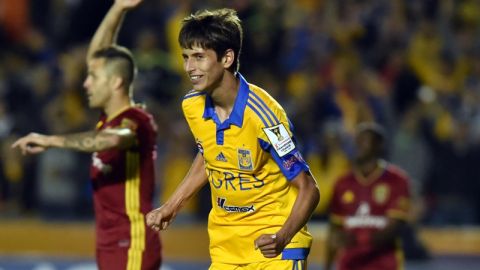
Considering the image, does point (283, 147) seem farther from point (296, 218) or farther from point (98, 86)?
point (98, 86)

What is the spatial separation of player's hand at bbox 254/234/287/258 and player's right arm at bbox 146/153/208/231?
23.9 inches

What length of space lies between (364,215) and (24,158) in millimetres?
4713

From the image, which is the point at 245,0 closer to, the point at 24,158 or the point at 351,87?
the point at 351,87

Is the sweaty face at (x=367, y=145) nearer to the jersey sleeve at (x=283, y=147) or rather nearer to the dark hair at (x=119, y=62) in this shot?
the dark hair at (x=119, y=62)

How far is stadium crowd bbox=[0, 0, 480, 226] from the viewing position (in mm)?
11953

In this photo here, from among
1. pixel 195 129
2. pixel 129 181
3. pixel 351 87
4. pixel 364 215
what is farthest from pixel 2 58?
pixel 195 129

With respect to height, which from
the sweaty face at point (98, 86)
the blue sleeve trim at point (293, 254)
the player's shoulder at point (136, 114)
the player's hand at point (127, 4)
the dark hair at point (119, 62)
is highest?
the player's hand at point (127, 4)

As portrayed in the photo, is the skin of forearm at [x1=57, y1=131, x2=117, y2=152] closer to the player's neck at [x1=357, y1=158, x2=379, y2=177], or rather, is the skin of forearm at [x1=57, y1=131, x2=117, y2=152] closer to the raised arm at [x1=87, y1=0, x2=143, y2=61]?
the raised arm at [x1=87, y1=0, x2=143, y2=61]

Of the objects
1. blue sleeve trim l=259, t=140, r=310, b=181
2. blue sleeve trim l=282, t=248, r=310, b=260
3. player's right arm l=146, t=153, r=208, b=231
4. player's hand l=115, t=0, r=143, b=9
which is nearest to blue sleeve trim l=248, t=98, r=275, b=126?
blue sleeve trim l=259, t=140, r=310, b=181

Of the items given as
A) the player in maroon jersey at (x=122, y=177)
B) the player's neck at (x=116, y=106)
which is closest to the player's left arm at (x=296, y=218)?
the player in maroon jersey at (x=122, y=177)

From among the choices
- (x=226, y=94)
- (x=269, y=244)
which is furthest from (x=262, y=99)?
(x=269, y=244)

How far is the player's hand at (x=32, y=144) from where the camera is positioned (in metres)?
5.96

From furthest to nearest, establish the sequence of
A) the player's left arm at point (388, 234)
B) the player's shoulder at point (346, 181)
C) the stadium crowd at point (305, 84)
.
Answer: the stadium crowd at point (305, 84) < the player's shoulder at point (346, 181) < the player's left arm at point (388, 234)

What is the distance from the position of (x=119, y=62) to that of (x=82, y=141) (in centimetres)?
83
